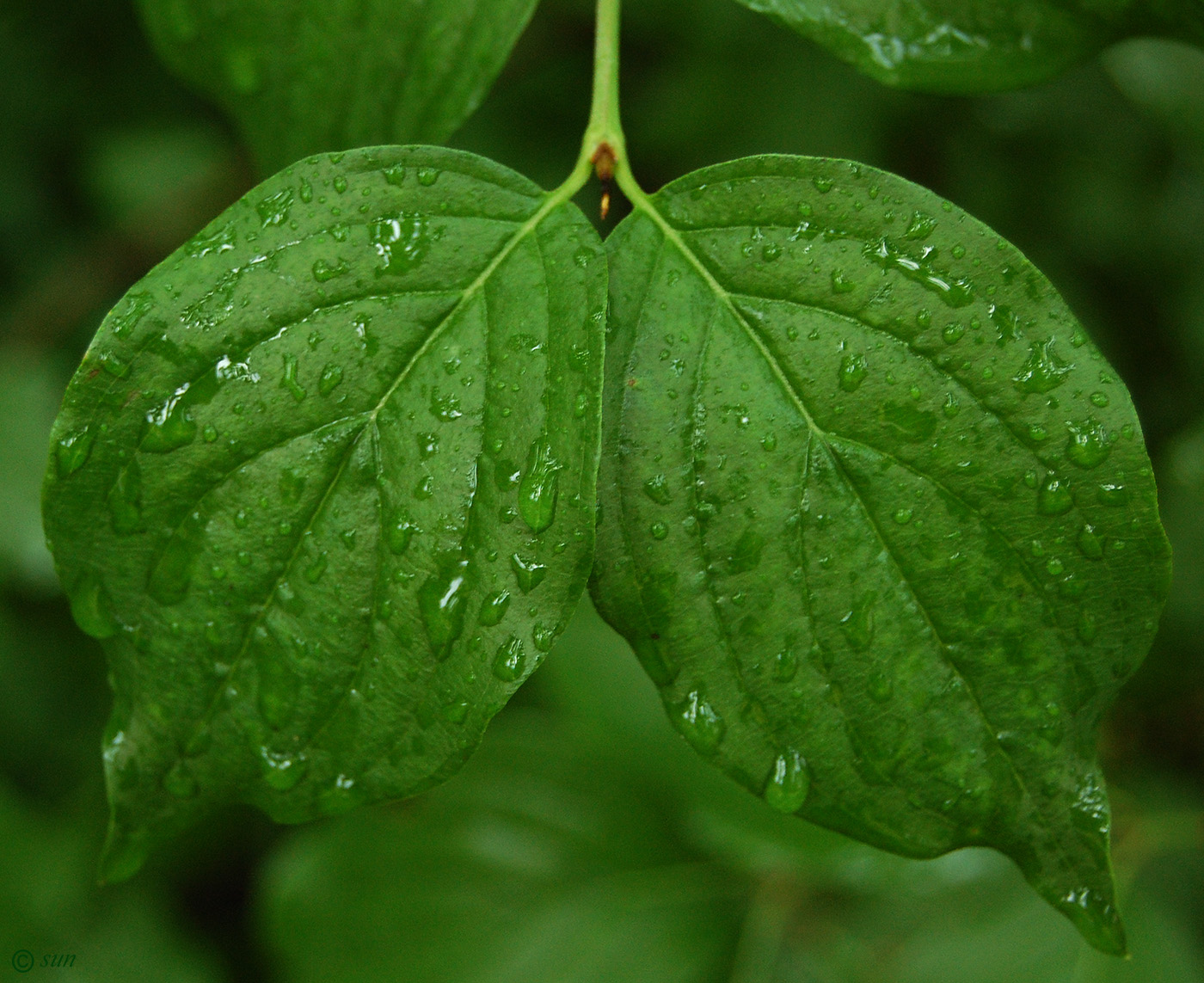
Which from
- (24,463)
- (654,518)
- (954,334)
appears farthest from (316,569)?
(24,463)

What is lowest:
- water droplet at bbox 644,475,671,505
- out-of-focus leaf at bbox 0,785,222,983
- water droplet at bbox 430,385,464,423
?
out-of-focus leaf at bbox 0,785,222,983

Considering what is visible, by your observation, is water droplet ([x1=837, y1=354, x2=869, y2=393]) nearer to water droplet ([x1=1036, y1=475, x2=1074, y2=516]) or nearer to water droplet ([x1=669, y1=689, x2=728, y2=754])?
water droplet ([x1=1036, y1=475, x2=1074, y2=516])

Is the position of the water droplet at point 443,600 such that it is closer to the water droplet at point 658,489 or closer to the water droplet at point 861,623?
the water droplet at point 658,489

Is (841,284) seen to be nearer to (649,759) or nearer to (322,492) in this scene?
(322,492)

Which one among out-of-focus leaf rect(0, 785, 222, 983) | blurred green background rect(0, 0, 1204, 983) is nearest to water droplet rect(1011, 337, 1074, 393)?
blurred green background rect(0, 0, 1204, 983)

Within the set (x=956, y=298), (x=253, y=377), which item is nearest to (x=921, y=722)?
(x=956, y=298)

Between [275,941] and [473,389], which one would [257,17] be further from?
[275,941]
